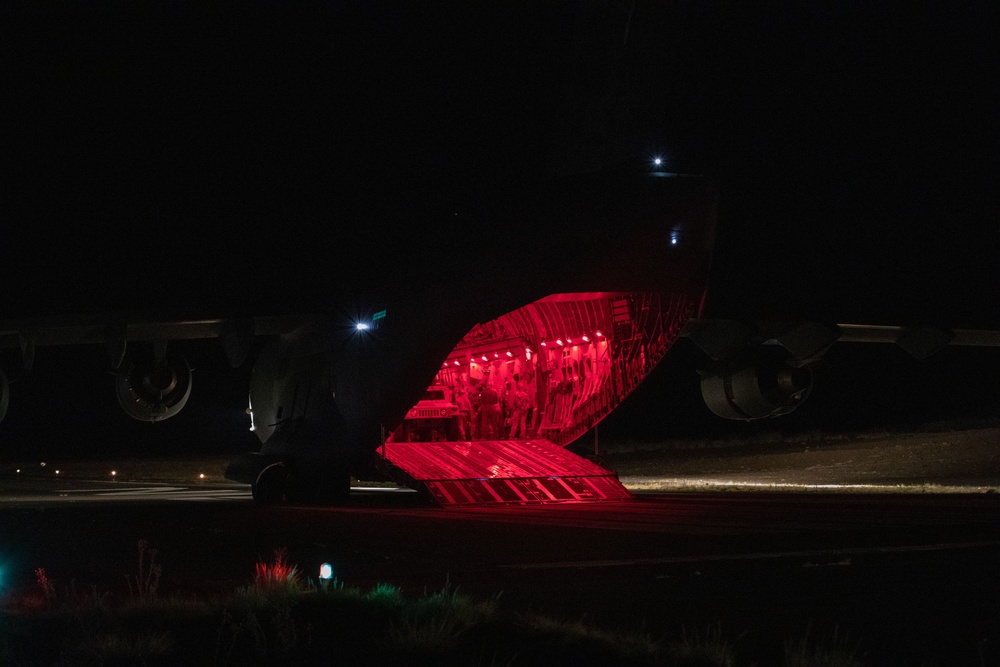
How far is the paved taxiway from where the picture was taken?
8.84 m

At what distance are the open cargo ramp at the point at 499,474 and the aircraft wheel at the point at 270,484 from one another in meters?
2.05

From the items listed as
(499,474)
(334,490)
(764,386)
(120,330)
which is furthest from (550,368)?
(120,330)

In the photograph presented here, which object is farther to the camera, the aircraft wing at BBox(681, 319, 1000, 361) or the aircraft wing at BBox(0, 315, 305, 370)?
the aircraft wing at BBox(681, 319, 1000, 361)

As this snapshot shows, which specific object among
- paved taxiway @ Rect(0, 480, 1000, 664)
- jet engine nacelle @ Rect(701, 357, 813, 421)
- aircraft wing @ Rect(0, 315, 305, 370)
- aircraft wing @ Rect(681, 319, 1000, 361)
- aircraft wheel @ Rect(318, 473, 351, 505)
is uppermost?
aircraft wing @ Rect(0, 315, 305, 370)

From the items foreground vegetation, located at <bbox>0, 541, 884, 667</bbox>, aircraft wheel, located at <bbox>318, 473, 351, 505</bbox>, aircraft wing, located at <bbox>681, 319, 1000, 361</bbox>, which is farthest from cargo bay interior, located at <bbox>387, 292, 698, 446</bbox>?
foreground vegetation, located at <bbox>0, 541, 884, 667</bbox>

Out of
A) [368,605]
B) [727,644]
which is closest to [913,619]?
[727,644]

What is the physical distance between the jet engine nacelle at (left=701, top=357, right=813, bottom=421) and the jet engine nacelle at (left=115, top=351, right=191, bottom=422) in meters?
10.7

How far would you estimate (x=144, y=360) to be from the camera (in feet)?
78.8

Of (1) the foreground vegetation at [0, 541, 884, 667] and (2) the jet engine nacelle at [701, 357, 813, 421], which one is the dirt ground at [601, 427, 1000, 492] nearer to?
(2) the jet engine nacelle at [701, 357, 813, 421]

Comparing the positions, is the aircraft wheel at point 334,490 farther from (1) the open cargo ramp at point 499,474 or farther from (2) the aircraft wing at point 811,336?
(2) the aircraft wing at point 811,336

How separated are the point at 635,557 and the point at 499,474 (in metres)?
10.3

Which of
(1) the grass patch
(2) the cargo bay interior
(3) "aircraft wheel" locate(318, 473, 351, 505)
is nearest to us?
(1) the grass patch

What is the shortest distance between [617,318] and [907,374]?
57338 millimetres

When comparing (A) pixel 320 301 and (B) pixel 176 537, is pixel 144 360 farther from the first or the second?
(B) pixel 176 537
